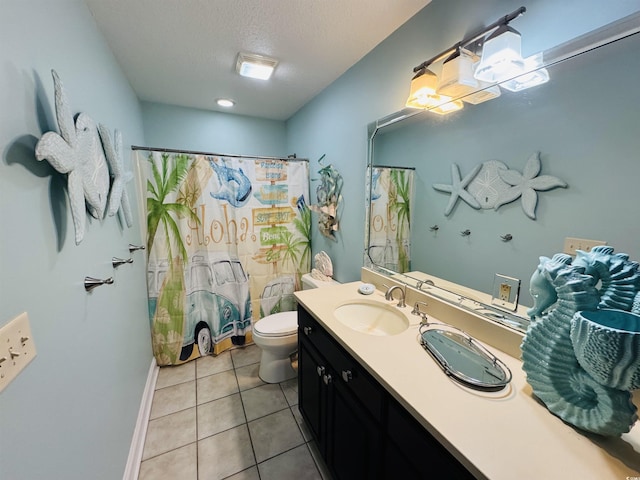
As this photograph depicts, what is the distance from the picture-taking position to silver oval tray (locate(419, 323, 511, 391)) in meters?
0.79

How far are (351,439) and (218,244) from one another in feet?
5.76

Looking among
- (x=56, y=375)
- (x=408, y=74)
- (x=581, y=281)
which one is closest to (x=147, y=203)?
(x=56, y=375)

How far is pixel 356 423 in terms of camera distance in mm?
989

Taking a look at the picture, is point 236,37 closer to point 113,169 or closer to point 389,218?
point 113,169

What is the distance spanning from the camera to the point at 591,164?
79 cm

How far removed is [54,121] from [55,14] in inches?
16.1

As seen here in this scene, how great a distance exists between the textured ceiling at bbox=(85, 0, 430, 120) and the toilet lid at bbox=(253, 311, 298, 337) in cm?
189

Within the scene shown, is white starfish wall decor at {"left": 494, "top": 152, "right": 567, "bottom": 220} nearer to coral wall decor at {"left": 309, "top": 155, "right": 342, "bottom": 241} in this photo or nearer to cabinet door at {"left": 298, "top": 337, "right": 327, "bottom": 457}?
cabinet door at {"left": 298, "top": 337, "right": 327, "bottom": 457}

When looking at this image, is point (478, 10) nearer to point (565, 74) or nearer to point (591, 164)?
point (565, 74)

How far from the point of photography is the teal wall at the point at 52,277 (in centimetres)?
59

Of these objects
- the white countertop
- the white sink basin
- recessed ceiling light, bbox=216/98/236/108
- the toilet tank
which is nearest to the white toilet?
the toilet tank

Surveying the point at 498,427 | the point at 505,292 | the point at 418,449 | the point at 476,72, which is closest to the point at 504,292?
the point at 505,292

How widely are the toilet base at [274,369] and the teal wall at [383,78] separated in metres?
0.81

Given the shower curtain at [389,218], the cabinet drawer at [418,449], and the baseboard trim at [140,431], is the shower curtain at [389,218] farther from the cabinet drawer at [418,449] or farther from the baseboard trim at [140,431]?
the baseboard trim at [140,431]
